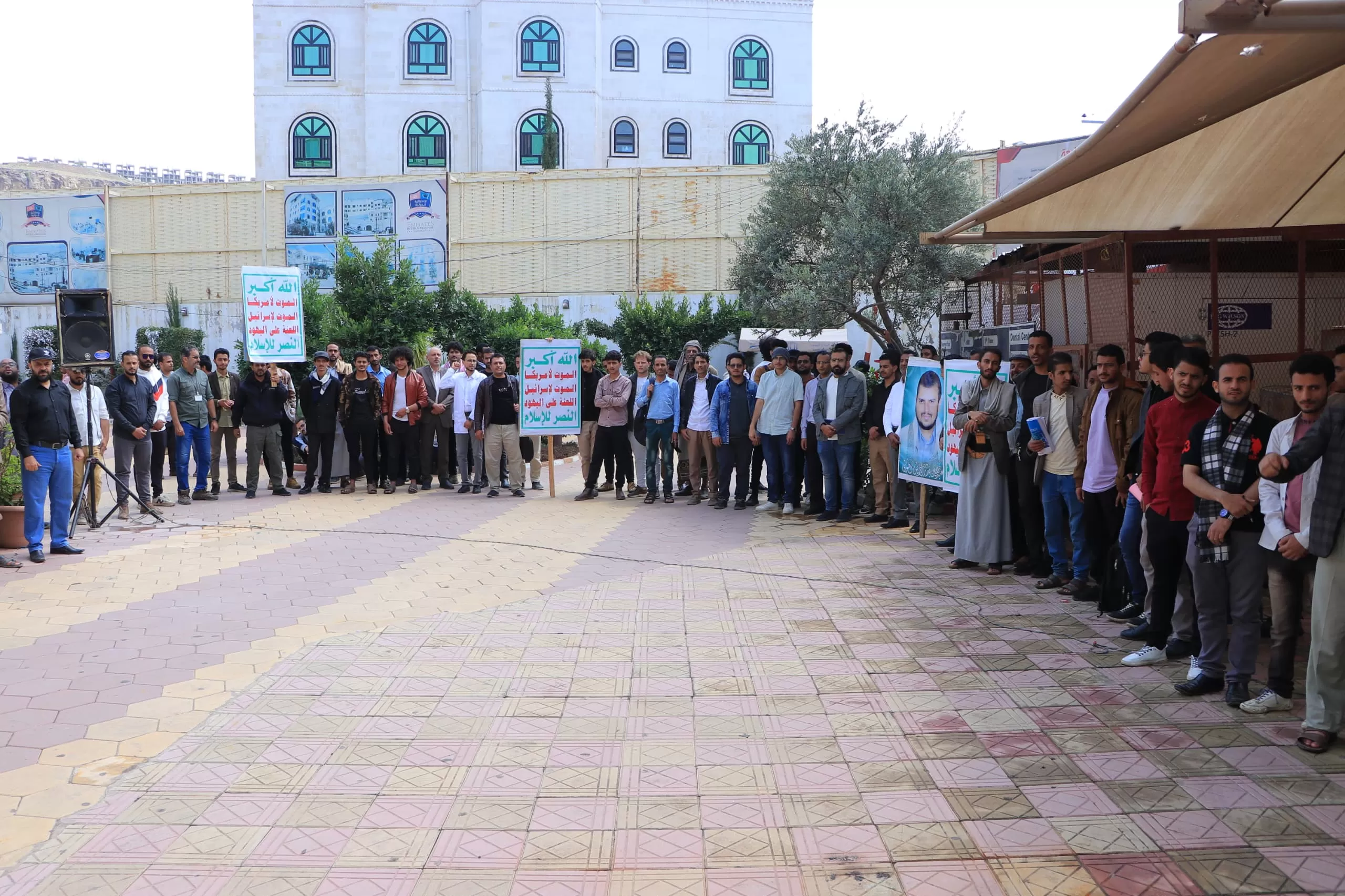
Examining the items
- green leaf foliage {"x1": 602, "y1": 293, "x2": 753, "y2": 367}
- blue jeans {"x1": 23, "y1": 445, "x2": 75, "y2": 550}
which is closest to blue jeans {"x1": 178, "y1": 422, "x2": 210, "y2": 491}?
blue jeans {"x1": 23, "y1": 445, "x2": 75, "y2": 550}

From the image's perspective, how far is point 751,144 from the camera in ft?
166

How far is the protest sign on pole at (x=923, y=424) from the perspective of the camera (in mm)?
10539

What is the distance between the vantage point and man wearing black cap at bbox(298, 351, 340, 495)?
577 inches

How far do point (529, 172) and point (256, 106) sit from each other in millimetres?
16586

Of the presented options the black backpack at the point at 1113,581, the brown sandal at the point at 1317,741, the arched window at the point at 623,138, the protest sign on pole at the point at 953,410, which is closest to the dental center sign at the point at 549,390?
the protest sign on pole at the point at 953,410

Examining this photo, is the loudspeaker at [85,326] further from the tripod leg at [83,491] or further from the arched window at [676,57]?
the arched window at [676,57]

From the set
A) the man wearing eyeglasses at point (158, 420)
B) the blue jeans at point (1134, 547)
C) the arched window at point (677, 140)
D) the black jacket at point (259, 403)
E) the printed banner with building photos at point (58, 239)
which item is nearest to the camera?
the blue jeans at point (1134, 547)

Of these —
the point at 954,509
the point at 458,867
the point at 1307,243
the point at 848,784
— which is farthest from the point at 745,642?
the point at 1307,243

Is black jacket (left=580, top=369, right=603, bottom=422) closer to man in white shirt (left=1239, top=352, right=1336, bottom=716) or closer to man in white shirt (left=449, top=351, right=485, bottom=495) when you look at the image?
man in white shirt (left=449, top=351, right=485, bottom=495)

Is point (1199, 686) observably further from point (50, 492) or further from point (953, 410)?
point (50, 492)

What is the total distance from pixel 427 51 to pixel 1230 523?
48001mm

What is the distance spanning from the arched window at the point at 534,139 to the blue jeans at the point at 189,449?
3570 centimetres

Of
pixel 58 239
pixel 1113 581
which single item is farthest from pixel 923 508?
pixel 58 239

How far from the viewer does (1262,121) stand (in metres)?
6.93
